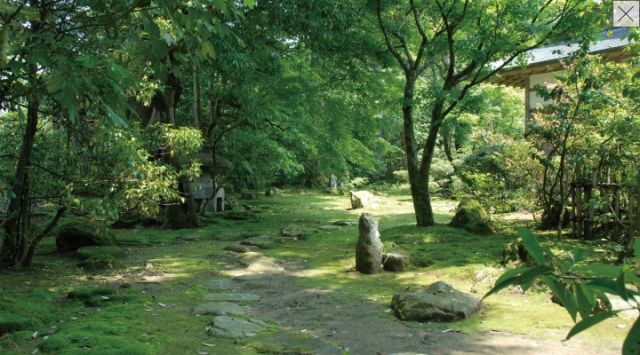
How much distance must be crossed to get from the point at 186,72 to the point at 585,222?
8.63m

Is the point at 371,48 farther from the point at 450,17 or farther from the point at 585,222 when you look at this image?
the point at 585,222

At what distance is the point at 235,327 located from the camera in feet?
15.6

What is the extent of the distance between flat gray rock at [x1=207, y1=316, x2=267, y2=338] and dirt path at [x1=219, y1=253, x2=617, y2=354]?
1.00 feet

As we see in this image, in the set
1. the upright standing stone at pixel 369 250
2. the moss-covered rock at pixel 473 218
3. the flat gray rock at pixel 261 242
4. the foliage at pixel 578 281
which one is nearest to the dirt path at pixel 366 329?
the upright standing stone at pixel 369 250

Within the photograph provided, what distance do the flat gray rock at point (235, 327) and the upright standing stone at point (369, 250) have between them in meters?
2.82

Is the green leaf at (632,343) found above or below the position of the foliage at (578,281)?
below

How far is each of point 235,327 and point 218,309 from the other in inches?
28.3

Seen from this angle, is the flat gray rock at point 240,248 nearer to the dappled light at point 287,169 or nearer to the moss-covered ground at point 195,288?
the dappled light at point 287,169

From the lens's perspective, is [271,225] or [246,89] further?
[271,225]

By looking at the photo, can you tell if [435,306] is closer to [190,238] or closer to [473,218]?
[473,218]

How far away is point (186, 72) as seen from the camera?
39.1 feet

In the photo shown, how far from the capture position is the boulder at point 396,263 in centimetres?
766

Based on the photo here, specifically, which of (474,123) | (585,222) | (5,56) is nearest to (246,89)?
(585,222)

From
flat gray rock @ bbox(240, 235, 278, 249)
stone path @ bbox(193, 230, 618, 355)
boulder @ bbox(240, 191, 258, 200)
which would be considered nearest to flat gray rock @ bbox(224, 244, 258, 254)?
flat gray rock @ bbox(240, 235, 278, 249)
